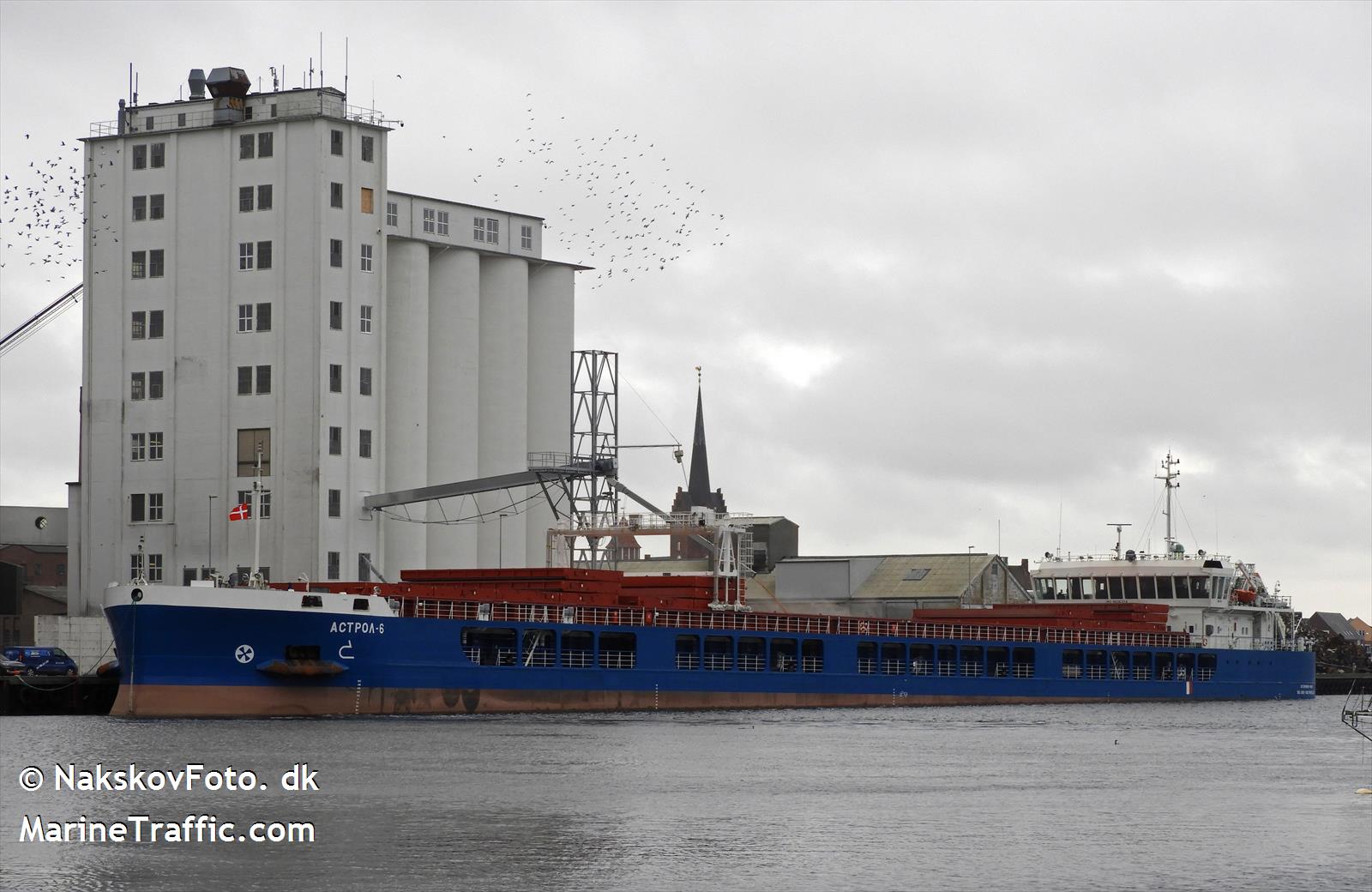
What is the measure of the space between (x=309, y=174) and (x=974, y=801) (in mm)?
48031

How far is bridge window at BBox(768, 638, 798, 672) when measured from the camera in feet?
227

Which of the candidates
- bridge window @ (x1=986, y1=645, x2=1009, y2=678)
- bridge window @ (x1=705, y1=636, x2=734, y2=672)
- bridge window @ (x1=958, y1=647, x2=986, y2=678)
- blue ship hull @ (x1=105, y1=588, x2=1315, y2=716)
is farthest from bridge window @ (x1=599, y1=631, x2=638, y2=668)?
bridge window @ (x1=986, y1=645, x2=1009, y2=678)

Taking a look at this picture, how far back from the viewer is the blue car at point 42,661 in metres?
64.2

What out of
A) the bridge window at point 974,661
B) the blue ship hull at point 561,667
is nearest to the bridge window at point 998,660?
the blue ship hull at point 561,667

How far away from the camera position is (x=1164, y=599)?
85938 millimetres

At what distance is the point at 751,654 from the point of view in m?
68.4

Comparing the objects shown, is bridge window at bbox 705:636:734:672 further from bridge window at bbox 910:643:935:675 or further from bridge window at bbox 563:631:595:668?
bridge window at bbox 910:643:935:675

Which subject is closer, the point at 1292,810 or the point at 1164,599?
the point at 1292,810

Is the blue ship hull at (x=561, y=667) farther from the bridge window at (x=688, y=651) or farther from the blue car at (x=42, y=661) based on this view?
the blue car at (x=42, y=661)

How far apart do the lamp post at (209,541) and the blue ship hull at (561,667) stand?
21.7 metres

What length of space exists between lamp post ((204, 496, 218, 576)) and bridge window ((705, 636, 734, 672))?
23.1 metres

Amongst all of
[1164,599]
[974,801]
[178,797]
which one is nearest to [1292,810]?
[974,801]

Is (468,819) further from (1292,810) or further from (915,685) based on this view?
(915,685)

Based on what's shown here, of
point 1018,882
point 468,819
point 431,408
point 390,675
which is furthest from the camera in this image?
point 431,408
